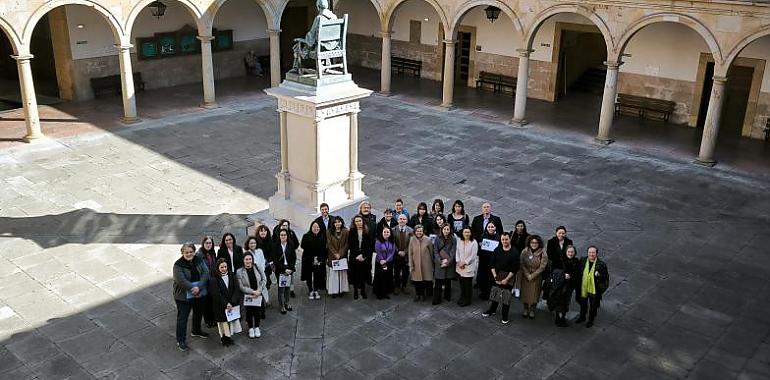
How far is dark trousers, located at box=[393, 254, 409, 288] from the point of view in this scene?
33.3 feet

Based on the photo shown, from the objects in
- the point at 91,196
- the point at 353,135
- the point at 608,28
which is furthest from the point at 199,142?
the point at 608,28

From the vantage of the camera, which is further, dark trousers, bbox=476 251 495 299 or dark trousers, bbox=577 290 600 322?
dark trousers, bbox=476 251 495 299

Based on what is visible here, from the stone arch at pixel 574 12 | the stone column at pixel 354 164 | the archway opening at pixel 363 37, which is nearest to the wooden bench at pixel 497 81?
the archway opening at pixel 363 37

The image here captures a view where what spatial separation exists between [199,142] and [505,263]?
36.2 ft

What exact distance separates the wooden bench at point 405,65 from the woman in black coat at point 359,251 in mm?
17374

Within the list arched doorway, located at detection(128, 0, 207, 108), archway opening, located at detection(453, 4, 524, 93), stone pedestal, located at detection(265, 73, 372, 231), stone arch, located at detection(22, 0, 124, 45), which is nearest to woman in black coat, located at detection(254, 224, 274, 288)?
stone pedestal, located at detection(265, 73, 372, 231)

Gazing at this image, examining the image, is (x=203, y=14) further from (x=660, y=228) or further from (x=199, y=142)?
(x=660, y=228)

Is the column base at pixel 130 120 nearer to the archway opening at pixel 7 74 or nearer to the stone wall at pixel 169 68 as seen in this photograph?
the stone wall at pixel 169 68

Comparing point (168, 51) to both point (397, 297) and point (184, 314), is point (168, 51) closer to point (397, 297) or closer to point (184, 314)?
point (397, 297)

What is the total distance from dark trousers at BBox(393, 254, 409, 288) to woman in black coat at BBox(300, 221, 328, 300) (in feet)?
3.39

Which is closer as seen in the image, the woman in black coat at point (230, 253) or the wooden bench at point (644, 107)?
the woman in black coat at point (230, 253)

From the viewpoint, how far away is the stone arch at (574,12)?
18.0 m

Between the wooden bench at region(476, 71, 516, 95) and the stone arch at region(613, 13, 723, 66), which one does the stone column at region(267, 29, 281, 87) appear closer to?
the wooden bench at region(476, 71, 516, 95)

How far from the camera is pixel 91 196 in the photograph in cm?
1433
